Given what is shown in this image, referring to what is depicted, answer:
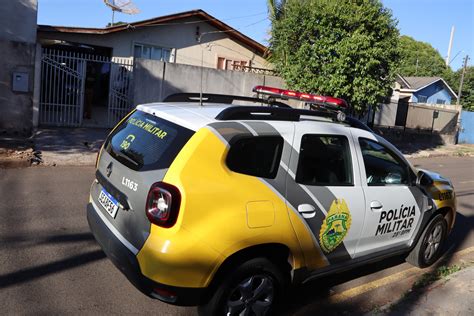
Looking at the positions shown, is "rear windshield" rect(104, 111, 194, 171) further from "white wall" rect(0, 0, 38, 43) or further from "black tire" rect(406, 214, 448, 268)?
"white wall" rect(0, 0, 38, 43)

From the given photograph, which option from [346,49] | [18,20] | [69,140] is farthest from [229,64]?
[69,140]

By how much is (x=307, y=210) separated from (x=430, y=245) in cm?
243

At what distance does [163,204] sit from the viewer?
2.81m

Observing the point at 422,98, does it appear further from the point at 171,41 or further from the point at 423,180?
the point at 423,180

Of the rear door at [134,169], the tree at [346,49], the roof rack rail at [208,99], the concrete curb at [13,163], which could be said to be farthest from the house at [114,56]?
the rear door at [134,169]

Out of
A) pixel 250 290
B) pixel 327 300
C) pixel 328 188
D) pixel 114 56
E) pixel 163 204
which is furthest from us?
pixel 114 56

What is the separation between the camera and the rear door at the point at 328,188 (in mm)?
3359

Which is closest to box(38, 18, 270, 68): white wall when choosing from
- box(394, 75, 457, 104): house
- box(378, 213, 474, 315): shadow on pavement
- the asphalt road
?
the asphalt road

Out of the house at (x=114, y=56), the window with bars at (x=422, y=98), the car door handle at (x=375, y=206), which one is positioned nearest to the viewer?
the car door handle at (x=375, y=206)

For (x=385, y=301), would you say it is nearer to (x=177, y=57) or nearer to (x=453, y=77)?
(x=177, y=57)

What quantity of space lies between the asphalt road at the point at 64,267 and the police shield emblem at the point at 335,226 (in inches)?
26.1

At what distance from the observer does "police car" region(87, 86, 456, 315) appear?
111 inches

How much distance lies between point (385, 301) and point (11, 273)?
3468 mm

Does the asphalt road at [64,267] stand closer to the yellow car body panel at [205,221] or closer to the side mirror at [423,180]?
the yellow car body panel at [205,221]
